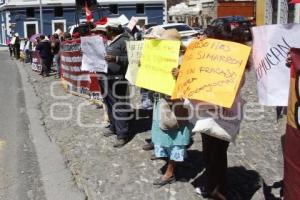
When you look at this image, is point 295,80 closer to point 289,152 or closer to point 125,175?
point 289,152

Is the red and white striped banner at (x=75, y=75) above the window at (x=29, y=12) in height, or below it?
below

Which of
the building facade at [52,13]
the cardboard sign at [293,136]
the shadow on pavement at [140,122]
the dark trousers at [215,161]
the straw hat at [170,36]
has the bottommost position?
the shadow on pavement at [140,122]

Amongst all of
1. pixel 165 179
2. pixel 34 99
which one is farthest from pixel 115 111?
pixel 34 99

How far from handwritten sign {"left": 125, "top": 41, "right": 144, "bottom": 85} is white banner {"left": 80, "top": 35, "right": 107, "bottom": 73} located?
59.8 inches

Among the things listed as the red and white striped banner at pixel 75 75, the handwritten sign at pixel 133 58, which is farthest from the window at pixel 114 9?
the handwritten sign at pixel 133 58

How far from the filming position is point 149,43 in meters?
5.92

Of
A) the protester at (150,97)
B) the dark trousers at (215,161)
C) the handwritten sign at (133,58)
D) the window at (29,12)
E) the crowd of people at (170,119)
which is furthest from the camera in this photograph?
the window at (29,12)

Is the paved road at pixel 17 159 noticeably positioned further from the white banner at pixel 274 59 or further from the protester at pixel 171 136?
the white banner at pixel 274 59

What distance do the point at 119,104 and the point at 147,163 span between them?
139cm

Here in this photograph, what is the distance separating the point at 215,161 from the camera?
514 cm

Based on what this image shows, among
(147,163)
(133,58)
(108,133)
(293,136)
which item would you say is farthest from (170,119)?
(108,133)

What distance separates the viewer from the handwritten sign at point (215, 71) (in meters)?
4.54

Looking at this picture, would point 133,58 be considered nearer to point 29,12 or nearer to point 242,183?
point 242,183

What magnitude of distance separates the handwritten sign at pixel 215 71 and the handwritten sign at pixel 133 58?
211 centimetres
